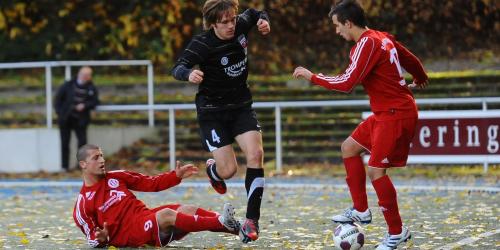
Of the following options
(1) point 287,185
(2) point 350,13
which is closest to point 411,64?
(2) point 350,13

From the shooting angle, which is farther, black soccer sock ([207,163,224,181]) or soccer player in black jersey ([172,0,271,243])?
black soccer sock ([207,163,224,181])

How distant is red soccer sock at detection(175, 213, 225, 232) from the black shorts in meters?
0.96

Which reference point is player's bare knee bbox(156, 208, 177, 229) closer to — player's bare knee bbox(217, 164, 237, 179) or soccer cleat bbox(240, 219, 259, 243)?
soccer cleat bbox(240, 219, 259, 243)

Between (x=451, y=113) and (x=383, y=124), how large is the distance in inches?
351

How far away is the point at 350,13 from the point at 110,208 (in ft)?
8.10

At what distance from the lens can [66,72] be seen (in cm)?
2312

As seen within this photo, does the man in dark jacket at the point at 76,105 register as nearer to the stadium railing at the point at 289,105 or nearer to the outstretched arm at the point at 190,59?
the stadium railing at the point at 289,105

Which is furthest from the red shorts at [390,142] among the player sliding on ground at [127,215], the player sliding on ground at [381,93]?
the player sliding on ground at [127,215]

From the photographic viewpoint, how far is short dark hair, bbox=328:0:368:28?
10109 mm

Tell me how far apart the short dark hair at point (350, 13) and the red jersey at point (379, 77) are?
0.14m

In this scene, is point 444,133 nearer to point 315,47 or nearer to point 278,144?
point 278,144

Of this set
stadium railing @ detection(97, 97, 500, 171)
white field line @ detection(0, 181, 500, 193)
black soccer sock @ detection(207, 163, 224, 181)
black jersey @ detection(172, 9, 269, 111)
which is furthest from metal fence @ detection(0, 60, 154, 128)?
black jersey @ detection(172, 9, 269, 111)

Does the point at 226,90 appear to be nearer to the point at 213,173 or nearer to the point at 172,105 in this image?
the point at 213,173

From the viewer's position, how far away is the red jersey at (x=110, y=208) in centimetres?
1045
